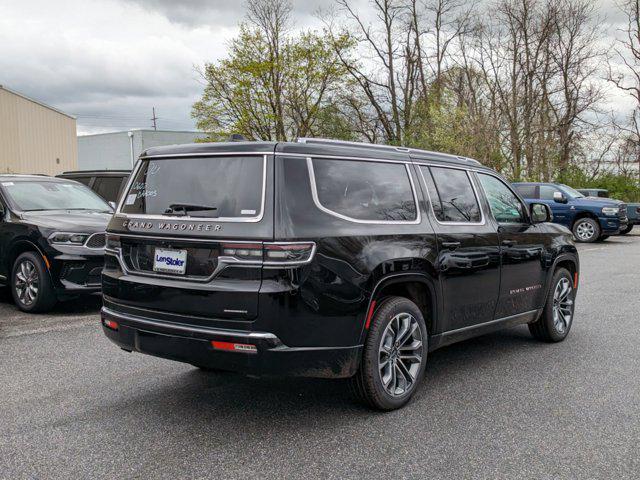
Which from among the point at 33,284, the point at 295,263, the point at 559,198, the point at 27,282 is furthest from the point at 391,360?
the point at 559,198

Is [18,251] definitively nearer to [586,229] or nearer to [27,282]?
[27,282]

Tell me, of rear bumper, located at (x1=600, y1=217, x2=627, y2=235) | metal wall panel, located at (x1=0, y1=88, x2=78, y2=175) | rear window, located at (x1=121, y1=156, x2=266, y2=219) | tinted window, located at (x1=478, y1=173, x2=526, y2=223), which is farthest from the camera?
metal wall panel, located at (x1=0, y1=88, x2=78, y2=175)

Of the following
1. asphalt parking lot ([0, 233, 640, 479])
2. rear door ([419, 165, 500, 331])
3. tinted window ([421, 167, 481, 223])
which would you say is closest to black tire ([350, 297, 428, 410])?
asphalt parking lot ([0, 233, 640, 479])

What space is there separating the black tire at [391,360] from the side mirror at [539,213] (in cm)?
223

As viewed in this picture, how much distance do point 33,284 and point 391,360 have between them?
521 cm

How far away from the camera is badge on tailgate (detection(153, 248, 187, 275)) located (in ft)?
12.7

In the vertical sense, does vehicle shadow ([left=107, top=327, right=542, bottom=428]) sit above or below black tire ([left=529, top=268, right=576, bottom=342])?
below

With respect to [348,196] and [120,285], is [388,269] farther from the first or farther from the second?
[120,285]

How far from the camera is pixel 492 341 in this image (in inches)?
254

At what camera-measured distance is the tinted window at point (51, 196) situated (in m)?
8.34

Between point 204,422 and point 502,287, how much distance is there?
2784 mm

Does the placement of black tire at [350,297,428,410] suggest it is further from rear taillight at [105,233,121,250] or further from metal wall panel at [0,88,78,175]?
metal wall panel at [0,88,78,175]

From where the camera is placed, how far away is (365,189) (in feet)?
14.1

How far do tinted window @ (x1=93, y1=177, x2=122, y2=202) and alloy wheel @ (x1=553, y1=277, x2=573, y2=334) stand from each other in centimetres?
853
